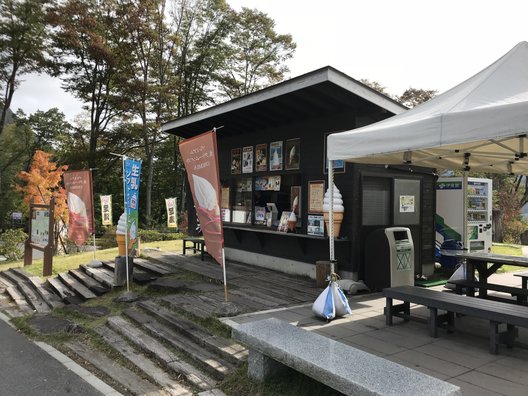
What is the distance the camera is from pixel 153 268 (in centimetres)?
905

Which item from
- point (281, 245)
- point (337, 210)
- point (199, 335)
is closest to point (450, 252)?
point (337, 210)

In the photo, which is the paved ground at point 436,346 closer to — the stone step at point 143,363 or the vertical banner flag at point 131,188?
the stone step at point 143,363

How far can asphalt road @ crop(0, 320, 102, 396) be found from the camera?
14.1ft

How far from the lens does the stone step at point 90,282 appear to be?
8123 millimetres

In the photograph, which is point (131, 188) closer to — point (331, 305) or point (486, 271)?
point (331, 305)

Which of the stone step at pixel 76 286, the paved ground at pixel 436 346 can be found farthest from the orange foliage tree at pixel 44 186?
the paved ground at pixel 436 346

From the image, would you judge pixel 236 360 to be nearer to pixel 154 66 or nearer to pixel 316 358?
pixel 316 358

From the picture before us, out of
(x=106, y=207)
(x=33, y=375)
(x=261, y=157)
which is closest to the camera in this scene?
(x=33, y=375)

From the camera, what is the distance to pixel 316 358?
3.09m

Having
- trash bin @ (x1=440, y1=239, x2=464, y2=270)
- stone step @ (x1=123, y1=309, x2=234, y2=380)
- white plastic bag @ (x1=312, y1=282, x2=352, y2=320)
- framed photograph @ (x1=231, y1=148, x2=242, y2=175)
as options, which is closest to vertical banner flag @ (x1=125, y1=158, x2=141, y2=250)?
stone step @ (x1=123, y1=309, x2=234, y2=380)

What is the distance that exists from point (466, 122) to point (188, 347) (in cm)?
395

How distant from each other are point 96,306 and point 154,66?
20137 millimetres

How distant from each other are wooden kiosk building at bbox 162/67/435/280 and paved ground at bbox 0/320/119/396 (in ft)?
14.3

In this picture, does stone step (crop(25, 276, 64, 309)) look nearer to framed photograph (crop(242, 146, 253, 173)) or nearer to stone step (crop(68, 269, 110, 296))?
stone step (crop(68, 269, 110, 296))
